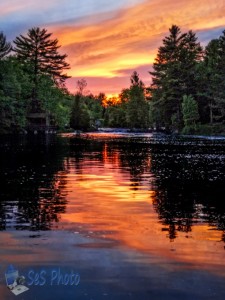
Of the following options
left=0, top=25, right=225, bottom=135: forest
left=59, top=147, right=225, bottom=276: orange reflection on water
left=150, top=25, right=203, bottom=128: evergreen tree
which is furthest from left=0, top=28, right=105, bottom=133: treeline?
left=59, top=147, right=225, bottom=276: orange reflection on water

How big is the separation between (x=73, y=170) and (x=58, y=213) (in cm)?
1311

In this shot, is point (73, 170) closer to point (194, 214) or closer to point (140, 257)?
point (194, 214)

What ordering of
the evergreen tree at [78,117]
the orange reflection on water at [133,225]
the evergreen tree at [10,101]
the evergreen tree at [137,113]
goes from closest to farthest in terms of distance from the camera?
the orange reflection on water at [133,225], the evergreen tree at [10,101], the evergreen tree at [78,117], the evergreen tree at [137,113]

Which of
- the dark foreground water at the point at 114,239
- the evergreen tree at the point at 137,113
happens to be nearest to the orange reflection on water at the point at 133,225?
the dark foreground water at the point at 114,239

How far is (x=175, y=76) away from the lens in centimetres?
10750

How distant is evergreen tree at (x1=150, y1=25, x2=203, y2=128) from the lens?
106000 millimetres

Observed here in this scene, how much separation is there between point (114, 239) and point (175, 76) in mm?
100058

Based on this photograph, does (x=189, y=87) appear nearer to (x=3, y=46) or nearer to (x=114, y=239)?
(x=3, y=46)

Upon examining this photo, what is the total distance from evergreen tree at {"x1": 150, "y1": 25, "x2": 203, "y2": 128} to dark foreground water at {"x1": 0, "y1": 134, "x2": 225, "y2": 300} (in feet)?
288

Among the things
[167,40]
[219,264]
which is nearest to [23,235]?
[219,264]

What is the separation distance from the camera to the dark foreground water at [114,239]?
7.59m

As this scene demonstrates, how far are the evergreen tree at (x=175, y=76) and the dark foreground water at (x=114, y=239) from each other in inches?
3454

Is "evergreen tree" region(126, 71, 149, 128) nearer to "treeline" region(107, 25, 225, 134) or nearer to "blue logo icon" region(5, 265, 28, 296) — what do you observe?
"treeline" region(107, 25, 225, 134)

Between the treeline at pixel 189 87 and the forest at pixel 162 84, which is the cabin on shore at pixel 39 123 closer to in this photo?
the forest at pixel 162 84
